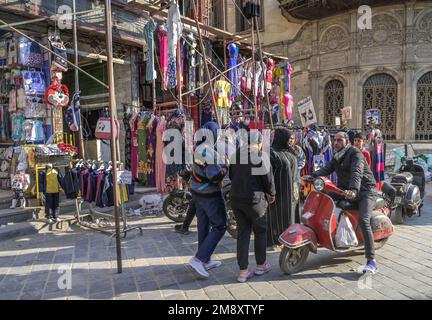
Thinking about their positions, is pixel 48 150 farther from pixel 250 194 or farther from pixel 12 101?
pixel 250 194

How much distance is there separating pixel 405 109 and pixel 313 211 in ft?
38.9

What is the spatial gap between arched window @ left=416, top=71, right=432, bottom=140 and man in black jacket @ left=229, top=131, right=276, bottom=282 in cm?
1276

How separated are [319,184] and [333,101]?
40.5 feet

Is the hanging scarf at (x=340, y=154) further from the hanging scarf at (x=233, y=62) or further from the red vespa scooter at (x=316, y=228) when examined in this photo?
the hanging scarf at (x=233, y=62)

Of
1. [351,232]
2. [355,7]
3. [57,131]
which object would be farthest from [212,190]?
[355,7]

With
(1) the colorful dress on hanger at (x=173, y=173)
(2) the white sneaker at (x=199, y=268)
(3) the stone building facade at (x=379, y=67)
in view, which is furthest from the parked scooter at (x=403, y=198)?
(3) the stone building facade at (x=379, y=67)

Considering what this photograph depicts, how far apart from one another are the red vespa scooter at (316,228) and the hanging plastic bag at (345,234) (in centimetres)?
5

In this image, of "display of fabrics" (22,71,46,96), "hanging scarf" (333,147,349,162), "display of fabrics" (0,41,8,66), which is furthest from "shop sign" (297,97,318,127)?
"display of fabrics" (0,41,8,66)

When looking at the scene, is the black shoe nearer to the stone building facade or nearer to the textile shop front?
the textile shop front

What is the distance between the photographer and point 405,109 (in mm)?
14125

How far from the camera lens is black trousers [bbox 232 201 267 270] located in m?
4.00

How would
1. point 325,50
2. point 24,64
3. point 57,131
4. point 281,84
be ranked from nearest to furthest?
point 24,64
point 57,131
point 281,84
point 325,50

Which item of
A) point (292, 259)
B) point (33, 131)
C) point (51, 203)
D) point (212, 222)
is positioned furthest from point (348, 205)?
point (33, 131)

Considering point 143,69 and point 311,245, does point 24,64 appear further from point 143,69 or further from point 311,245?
point 311,245
